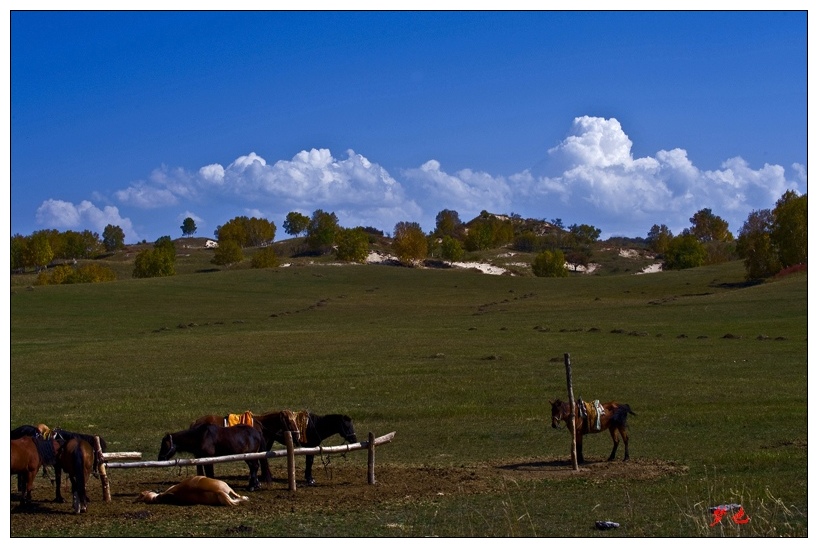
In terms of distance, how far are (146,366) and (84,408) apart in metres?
14.2

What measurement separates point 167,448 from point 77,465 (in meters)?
1.88

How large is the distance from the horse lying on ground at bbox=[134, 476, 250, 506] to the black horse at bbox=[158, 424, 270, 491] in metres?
1.08

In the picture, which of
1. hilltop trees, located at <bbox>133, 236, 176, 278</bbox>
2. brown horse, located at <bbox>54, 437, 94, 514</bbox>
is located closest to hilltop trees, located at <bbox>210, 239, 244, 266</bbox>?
hilltop trees, located at <bbox>133, 236, 176, 278</bbox>

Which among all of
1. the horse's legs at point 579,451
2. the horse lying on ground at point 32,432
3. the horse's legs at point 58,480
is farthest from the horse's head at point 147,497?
the horse's legs at point 579,451

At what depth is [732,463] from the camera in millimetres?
18469

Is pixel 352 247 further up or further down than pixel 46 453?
further up

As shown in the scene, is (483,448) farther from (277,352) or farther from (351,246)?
(351,246)

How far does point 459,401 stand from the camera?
99.1ft

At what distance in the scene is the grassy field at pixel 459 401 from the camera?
1396 cm

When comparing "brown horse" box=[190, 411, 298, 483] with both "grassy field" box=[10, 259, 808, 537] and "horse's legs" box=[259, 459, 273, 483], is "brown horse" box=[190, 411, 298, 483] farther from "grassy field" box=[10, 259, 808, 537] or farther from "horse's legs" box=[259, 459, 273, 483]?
"grassy field" box=[10, 259, 808, 537]

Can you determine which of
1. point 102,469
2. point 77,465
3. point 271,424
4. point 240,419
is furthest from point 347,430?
point 77,465

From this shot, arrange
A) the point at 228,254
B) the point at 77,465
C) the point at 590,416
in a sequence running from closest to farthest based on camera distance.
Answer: the point at 77,465 < the point at 590,416 < the point at 228,254

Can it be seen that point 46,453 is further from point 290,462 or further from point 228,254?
point 228,254
